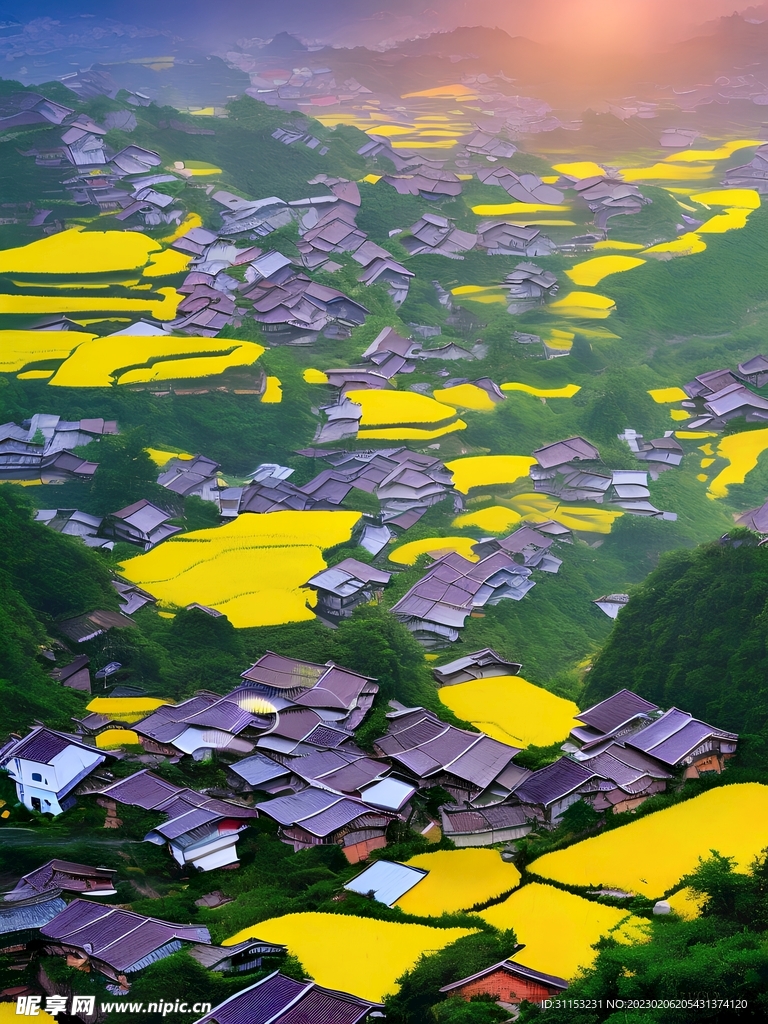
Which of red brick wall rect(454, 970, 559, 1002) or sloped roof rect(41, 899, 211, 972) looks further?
sloped roof rect(41, 899, 211, 972)

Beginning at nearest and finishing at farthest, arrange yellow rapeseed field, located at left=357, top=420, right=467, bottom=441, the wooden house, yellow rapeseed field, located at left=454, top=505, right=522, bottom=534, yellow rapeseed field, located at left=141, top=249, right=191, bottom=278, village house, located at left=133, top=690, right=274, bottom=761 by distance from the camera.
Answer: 1. the wooden house
2. village house, located at left=133, top=690, right=274, bottom=761
3. yellow rapeseed field, located at left=454, top=505, right=522, bottom=534
4. yellow rapeseed field, located at left=357, top=420, right=467, bottom=441
5. yellow rapeseed field, located at left=141, top=249, right=191, bottom=278

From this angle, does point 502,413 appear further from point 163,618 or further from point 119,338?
point 163,618

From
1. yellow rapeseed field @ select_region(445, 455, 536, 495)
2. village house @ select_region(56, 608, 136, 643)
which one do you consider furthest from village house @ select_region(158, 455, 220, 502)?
village house @ select_region(56, 608, 136, 643)

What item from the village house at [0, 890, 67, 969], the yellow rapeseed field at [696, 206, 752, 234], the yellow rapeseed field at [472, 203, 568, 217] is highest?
the village house at [0, 890, 67, 969]

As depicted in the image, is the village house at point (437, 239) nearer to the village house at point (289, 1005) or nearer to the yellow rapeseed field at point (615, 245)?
the yellow rapeseed field at point (615, 245)

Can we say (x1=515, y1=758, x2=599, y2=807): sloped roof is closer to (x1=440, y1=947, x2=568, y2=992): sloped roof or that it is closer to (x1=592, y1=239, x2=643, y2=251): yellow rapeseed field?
(x1=440, y1=947, x2=568, y2=992): sloped roof

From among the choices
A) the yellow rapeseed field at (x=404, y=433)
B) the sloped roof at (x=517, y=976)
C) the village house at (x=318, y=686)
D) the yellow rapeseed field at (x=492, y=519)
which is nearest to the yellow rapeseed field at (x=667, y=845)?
the sloped roof at (x=517, y=976)

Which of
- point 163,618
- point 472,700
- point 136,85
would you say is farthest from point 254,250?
point 136,85
